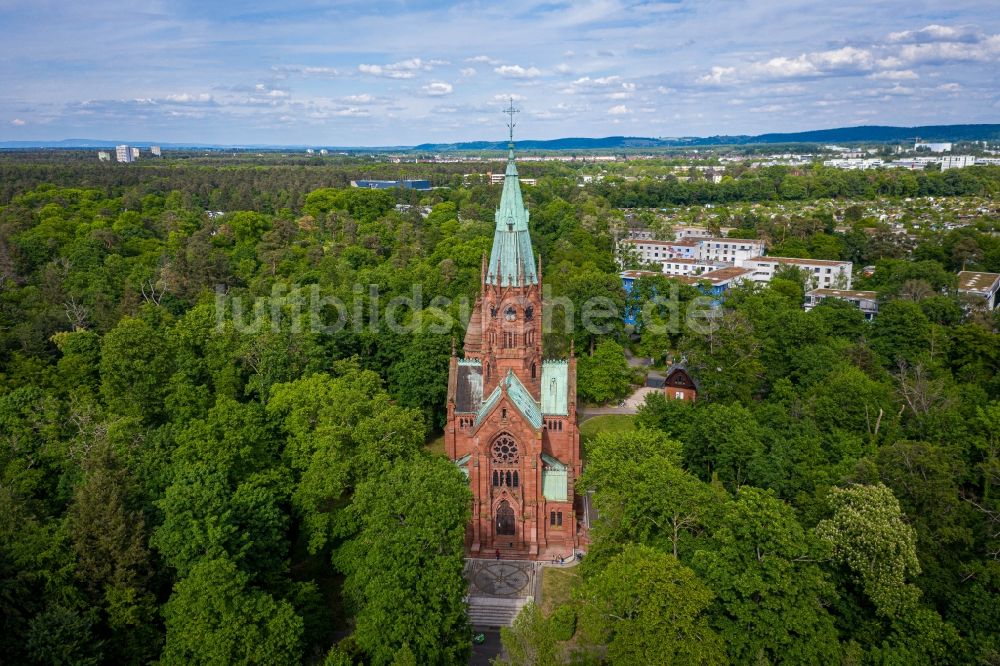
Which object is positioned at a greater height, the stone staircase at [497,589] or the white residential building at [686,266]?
the white residential building at [686,266]

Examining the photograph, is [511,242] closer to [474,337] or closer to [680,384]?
[474,337]

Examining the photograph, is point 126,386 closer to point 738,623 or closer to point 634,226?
point 738,623

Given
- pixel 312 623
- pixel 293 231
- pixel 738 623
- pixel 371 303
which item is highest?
pixel 293 231

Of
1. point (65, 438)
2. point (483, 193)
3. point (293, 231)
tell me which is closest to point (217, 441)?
point (65, 438)

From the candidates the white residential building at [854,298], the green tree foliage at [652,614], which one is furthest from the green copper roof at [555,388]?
the white residential building at [854,298]

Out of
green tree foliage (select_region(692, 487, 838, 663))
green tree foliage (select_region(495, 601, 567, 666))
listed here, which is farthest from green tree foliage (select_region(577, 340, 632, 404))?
green tree foliage (select_region(495, 601, 567, 666))

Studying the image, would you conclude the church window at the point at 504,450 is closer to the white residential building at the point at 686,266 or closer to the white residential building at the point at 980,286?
the white residential building at the point at 980,286
